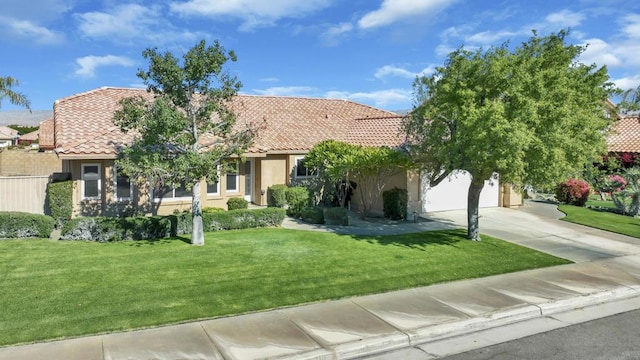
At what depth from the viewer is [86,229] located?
1364 cm

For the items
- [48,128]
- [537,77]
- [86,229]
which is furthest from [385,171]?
[48,128]

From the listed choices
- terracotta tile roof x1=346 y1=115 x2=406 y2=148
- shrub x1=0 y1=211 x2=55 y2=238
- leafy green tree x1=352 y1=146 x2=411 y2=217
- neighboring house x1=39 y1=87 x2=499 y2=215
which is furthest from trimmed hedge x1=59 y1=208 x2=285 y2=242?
terracotta tile roof x1=346 y1=115 x2=406 y2=148

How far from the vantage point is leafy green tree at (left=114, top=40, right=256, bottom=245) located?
11.9m

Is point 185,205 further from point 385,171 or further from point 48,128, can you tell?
point 48,128

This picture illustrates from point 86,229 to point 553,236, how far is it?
48.4 feet

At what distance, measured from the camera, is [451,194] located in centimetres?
2102

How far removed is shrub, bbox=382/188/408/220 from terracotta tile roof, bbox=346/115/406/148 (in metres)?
2.61

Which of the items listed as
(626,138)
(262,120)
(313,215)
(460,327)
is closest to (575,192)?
(626,138)

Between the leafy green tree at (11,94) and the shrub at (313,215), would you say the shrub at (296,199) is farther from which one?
the leafy green tree at (11,94)

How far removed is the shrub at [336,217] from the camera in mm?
17375

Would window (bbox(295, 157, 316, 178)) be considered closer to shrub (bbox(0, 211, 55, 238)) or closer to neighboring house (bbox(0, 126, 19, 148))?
shrub (bbox(0, 211, 55, 238))

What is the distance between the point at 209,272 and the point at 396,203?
9.43 meters

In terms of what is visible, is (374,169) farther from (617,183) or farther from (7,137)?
(7,137)

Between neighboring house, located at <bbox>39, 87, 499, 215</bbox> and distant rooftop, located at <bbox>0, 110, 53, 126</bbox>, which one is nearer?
neighboring house, located at <bbox>39, 87, 499, 215</bbox>
